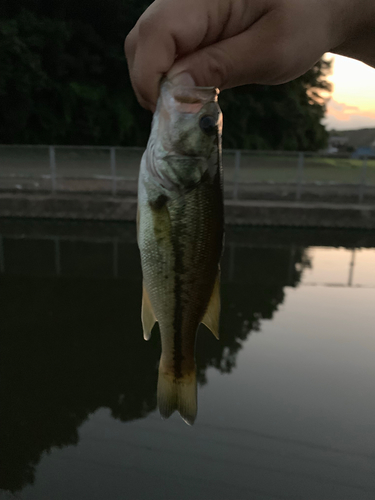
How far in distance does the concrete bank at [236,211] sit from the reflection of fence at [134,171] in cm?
138

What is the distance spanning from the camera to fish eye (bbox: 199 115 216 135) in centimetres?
157

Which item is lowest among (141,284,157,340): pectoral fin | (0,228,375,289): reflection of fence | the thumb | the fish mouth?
(0,228,375,289): reflection of fence

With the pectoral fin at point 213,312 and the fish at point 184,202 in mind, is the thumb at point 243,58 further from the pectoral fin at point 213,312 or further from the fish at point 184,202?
the pectoral fin at point 213,312

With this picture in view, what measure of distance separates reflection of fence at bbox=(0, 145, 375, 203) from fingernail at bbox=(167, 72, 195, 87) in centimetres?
1152

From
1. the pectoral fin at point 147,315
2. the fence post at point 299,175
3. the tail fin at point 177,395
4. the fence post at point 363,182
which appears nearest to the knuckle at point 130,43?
the pectoral fin at point 147,315

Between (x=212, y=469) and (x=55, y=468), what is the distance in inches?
43.8

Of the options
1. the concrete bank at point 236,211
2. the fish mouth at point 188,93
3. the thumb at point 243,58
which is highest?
the thumb at point 243,58

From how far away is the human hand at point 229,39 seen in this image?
4.65 ft

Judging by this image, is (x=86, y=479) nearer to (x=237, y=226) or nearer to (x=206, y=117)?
(x=206, y=117)

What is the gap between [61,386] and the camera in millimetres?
4344

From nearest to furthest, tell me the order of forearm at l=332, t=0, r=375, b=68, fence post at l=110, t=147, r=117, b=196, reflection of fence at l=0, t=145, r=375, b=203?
forearm at l=332, t=0, r=375, b=68, fence post at l=110, t=147, r=117, b=196, reflection of fence at l=0, t=145, r=375, b=203

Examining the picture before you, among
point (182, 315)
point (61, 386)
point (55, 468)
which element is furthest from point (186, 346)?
point (61, 386)

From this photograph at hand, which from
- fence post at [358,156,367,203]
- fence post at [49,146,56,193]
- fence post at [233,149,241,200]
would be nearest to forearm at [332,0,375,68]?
fence post at [233,149,241,200]

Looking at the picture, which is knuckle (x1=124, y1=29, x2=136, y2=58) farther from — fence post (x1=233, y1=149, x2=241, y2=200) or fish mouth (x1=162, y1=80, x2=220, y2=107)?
fence post (x1=233, y1=149, x2=241, y2=200)
